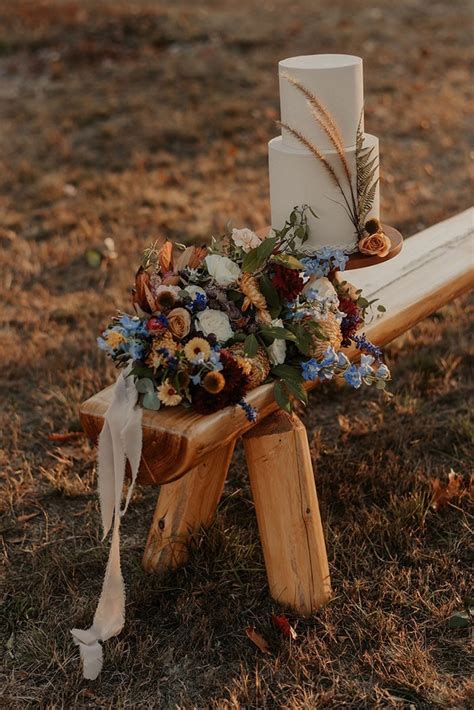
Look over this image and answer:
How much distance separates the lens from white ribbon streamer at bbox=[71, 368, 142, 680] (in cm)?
220

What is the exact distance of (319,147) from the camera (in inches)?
105

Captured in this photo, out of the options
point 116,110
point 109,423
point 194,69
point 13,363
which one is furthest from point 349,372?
point 194,69

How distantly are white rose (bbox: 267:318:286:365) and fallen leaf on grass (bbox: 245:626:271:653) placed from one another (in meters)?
0.75

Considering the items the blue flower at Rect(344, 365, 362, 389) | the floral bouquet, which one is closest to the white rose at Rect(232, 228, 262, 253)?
the floral bouquet

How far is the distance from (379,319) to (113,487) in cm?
105

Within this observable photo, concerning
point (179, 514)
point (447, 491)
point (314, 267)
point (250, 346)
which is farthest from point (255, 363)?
point (447, 491)

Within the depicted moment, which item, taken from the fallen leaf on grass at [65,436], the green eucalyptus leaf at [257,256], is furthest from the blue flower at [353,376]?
the fallen leaf on grass at [65,436]

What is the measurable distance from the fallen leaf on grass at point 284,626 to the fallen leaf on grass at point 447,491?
0.70m

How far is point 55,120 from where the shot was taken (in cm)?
740

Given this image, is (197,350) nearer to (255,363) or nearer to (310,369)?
(255,363)

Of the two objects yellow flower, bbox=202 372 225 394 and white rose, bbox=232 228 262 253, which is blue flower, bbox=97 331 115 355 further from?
white rose, bbox=232 228 262 253

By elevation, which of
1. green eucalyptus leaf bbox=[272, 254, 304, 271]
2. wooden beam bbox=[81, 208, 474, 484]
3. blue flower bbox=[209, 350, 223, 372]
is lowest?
wooden beam bbox=[81, 208, 474, 484]

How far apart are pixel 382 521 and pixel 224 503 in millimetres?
530

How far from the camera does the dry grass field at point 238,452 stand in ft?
7.79
